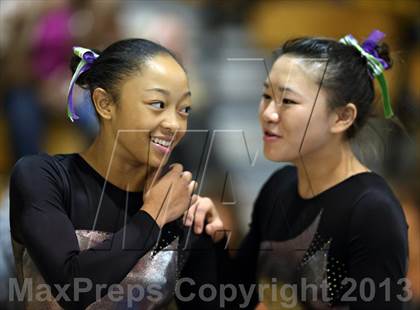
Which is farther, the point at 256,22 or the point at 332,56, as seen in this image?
the point at 256,22

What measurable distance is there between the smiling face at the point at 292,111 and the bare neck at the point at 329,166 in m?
0.03

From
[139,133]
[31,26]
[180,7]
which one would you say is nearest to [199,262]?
[139,133]

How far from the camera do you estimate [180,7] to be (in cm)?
338

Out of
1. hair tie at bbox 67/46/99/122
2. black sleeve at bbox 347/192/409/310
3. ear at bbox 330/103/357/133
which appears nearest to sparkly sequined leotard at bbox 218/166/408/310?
black sleeve at bbox 347/192/409/310

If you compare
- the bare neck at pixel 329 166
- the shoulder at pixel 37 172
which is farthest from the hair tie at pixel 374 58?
the shoulder at pixel 37 172

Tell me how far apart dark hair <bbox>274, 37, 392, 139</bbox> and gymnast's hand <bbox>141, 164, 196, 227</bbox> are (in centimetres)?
34

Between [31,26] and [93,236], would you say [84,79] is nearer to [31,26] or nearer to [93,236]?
[93,236]

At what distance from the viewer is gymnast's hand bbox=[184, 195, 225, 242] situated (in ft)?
4.66

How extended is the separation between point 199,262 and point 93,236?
0.79ft

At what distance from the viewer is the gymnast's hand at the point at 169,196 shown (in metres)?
1.29

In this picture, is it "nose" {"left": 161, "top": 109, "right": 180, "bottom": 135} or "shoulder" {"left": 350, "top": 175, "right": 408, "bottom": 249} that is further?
"shoulder" {"left": 350, "top": 175, "right": 408, "bottom": 249}

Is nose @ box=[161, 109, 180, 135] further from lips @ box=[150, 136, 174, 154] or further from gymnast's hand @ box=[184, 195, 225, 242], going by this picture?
gymnast's hand @ box=[184, 195, 225, 242]

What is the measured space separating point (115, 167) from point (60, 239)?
0.18m

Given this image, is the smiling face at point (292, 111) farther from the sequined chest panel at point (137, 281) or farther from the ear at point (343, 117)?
the sequined chest panel at point (137, 281)
